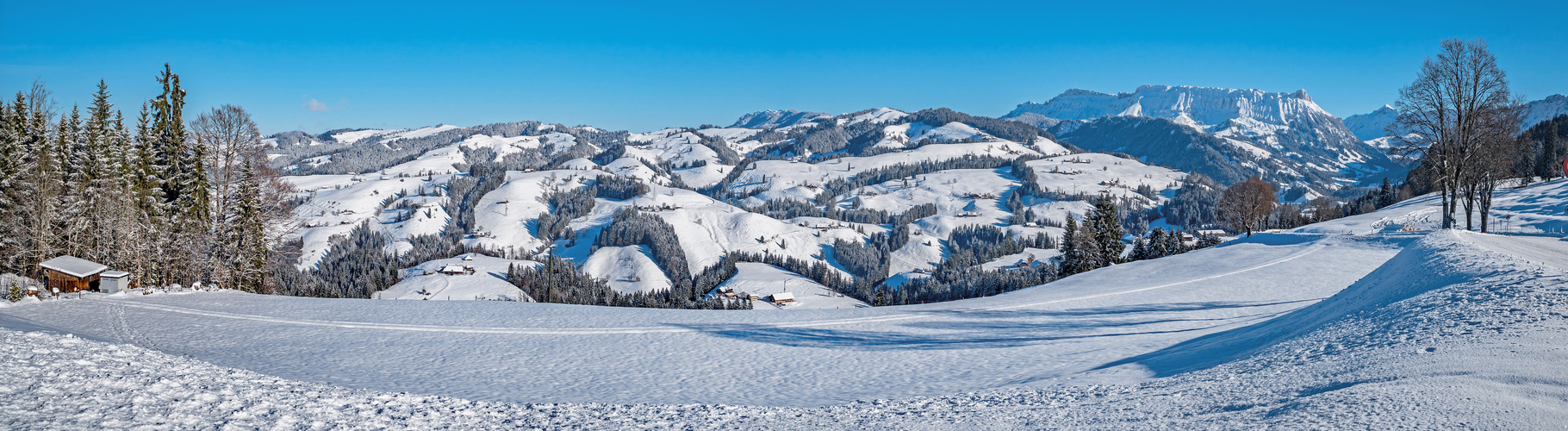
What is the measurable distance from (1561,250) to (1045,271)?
2112 inches

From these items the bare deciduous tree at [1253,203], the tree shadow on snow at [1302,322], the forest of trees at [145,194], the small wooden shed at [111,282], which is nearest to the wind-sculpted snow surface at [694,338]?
the tree shadow on snow at [1302,322]

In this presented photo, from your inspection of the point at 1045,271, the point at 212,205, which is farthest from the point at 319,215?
the point at 1045,271

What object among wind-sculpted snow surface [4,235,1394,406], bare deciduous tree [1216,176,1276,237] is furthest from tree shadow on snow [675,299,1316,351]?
bare deciduous tree [1216,176,1276,237]

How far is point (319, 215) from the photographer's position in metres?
156

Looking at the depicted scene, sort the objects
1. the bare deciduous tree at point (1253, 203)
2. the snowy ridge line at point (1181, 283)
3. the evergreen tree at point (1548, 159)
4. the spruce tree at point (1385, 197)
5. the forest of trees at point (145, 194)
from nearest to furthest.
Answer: the snowy ridge line at point (1181, 283) → the forest of trees at point (145, 194) → the bare deciduous tree at point (1253, 203) → the evergreen tree at point (1548, 159) → the spruce tree at point (1385, 197)

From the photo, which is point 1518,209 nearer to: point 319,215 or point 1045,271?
point 1045,271

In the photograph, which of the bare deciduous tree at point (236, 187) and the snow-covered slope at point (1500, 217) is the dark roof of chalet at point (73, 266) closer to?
the bare deciduous tree at point (236, 187)

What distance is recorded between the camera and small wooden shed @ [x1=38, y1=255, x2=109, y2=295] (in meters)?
23.3

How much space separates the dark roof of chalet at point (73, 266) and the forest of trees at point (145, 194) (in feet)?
8.63

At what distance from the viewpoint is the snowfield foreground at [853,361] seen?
307 inches

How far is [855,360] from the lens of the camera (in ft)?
45.6

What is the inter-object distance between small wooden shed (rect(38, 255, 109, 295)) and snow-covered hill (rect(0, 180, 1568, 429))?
346 centimetres

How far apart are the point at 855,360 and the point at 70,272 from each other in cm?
2702

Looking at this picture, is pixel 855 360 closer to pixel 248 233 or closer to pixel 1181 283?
pixel 1181 283
